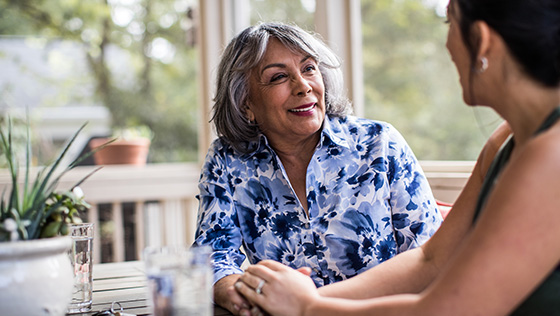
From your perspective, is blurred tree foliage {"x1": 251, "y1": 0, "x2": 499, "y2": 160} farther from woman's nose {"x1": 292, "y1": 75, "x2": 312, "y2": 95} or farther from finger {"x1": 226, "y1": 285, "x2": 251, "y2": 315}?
finger {"x1": 226, "y1": 285, "x2": 251, "y2": 315}

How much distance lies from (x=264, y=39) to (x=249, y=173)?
0.43 metres

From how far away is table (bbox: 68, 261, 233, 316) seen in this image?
138 cm

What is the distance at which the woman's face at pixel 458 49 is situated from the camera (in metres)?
1.05

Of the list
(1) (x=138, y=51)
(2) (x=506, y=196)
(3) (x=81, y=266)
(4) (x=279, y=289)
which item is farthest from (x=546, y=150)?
(1) (x=138, y=51)

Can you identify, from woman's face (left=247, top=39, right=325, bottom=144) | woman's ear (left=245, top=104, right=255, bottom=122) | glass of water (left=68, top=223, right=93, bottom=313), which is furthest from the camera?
woman's ear (left=245, top=104, right=255, bottom=122)

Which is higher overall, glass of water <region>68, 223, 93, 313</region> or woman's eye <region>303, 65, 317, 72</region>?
woman's eye <region>303, 65, 317, 72</region>

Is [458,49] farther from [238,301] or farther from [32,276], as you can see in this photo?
[32,276]

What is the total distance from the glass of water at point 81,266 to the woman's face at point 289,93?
29.7 inches

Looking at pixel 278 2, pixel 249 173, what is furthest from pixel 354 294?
pixel 278 2

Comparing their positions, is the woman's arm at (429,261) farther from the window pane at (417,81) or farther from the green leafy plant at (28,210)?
the window pane at (417,81)

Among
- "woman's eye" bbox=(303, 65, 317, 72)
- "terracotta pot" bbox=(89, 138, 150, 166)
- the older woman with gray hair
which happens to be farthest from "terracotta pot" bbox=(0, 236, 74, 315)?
"terracotta pot" bbox=(89, 138, 150, 166)

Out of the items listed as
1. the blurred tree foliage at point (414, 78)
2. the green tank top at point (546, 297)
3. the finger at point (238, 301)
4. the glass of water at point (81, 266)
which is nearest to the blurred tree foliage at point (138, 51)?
the blurred tree foliage at point (414, 78)

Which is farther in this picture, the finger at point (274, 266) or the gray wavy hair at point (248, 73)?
the gray wavy hair at point (248, 73)

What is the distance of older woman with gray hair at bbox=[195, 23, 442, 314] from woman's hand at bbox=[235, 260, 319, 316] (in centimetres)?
45
